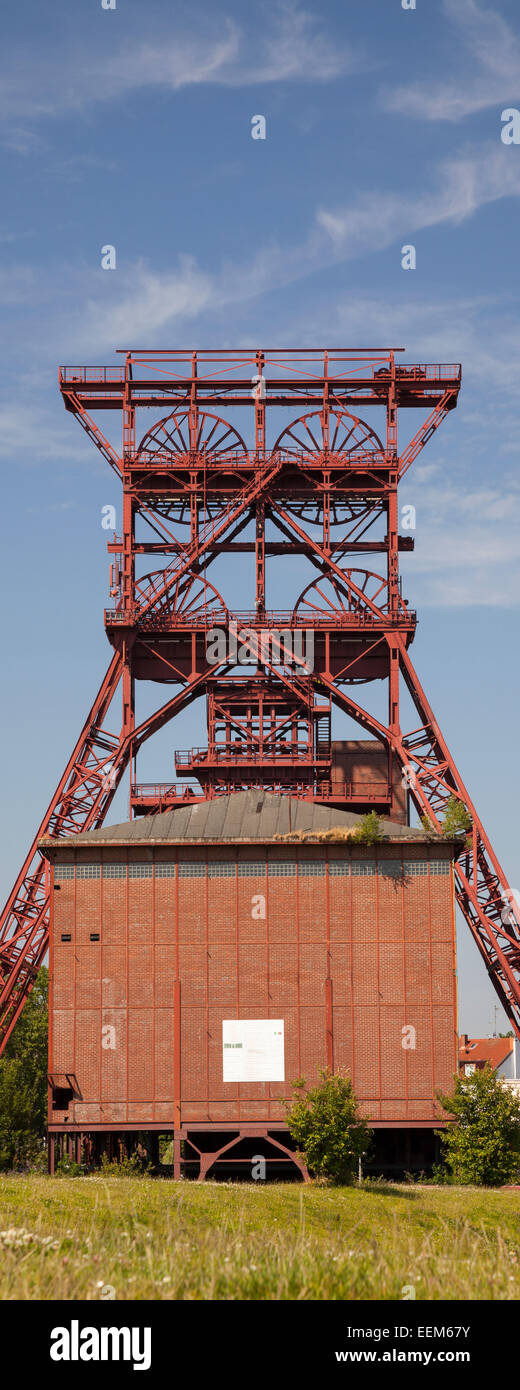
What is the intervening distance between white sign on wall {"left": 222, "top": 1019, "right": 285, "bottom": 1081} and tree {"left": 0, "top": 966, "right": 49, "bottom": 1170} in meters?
10.1

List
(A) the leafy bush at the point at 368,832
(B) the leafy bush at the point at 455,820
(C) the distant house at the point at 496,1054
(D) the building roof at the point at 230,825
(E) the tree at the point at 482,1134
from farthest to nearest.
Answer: (C) the distant house at the point at 496,1054
(B) the leafy bush at the point at 455,820
(D) the building roof at the point at 230,825
(A) the leafy bush at the point at 368,832
(E) the tree at the point at 482,1134

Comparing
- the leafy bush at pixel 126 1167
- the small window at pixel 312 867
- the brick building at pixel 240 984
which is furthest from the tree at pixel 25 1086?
the small window at pixel 312 867

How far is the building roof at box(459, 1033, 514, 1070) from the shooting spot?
376ft

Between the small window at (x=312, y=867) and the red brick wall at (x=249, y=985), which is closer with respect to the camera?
the red brick wall at (x=249, y=985)

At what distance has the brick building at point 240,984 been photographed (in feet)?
168

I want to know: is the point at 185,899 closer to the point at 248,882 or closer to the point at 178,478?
the point at 248,882

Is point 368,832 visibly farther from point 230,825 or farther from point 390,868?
point 230,825

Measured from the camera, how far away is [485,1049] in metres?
120

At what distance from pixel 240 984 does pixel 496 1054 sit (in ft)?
229

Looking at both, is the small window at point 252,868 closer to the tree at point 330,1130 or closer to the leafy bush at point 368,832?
the leafy bush at point 368,832

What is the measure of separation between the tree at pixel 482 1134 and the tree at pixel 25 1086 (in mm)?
17540

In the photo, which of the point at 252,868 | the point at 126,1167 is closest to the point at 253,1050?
the point at 126,1167

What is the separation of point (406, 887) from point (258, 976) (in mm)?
6473
